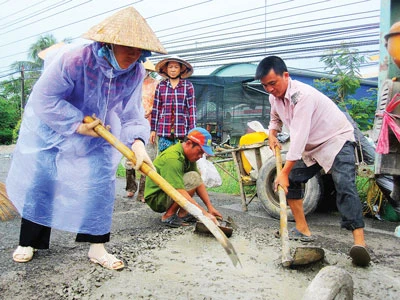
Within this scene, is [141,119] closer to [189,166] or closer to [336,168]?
[189,166]

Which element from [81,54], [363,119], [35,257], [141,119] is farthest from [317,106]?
[363,119]

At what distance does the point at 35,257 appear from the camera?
9.54ft

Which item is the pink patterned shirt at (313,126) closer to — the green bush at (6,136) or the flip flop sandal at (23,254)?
the flip flop sandal at (23,254)

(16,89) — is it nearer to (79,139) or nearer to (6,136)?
(6,136)

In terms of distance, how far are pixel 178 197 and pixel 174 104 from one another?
2716mm

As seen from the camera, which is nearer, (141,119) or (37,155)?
(37,155)

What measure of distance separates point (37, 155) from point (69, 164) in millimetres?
229

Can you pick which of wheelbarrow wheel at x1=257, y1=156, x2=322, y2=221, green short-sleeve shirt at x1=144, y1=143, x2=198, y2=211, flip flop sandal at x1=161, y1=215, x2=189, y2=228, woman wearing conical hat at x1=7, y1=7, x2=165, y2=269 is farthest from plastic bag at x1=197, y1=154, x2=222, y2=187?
woman wearing conical hat at x1=7, y1=7, x2=165, y2=269

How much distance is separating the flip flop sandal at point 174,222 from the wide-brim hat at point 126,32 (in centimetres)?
207

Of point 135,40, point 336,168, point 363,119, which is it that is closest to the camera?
point 135,40

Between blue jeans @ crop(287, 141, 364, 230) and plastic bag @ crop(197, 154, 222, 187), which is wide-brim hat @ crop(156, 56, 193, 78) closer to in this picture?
plastic bag @ crop(197, 154, 222, 187)

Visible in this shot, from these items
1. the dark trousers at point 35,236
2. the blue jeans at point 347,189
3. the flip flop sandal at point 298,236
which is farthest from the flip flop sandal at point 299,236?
the dark trousers at point 35,236

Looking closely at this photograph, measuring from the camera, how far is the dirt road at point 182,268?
2.38 m

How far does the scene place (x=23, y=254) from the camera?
2.81 metres
